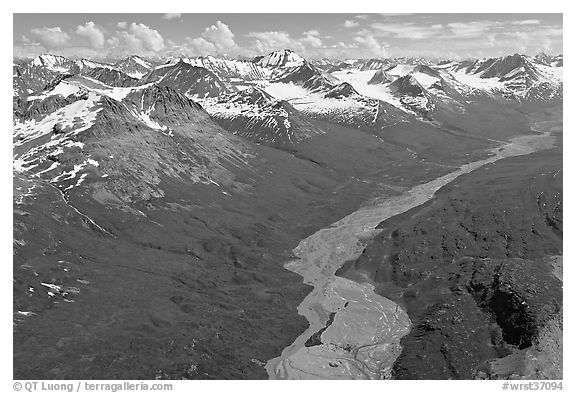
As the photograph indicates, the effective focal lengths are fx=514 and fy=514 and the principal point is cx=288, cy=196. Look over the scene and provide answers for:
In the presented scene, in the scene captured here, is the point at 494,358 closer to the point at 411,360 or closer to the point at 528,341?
the point at 528,341

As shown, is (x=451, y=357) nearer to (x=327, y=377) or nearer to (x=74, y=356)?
(x=327, y=377)

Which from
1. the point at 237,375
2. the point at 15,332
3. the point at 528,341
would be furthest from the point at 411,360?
the point at 15,332

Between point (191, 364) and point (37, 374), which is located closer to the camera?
point (37, 374)
